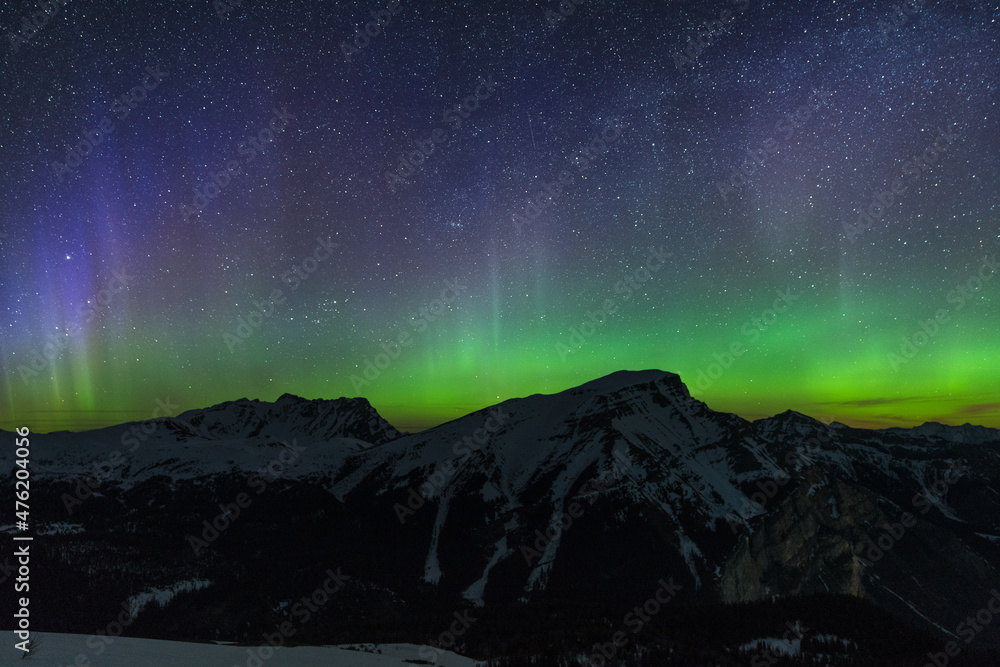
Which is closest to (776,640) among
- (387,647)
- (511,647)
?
(511,647)

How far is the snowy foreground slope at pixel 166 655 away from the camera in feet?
66.9

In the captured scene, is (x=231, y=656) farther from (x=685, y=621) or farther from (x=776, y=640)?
(x=685, y=621)

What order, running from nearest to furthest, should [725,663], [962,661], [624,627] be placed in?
[725,663], [624,627], [962,661]

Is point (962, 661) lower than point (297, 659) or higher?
lower

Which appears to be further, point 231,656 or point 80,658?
point 231,656

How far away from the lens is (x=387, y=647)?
49750 millimetres

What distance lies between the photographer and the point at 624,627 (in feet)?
299

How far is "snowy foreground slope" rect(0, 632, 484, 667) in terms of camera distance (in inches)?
803

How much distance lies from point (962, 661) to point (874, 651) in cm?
9096

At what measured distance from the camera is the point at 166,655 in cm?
2533

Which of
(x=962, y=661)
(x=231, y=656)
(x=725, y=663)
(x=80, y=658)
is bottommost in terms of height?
(x=962, y=661)

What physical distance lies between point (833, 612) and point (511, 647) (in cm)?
7256

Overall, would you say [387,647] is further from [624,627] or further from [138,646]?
[624,627]

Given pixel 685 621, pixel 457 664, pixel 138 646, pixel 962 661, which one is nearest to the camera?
pixel 138 646
